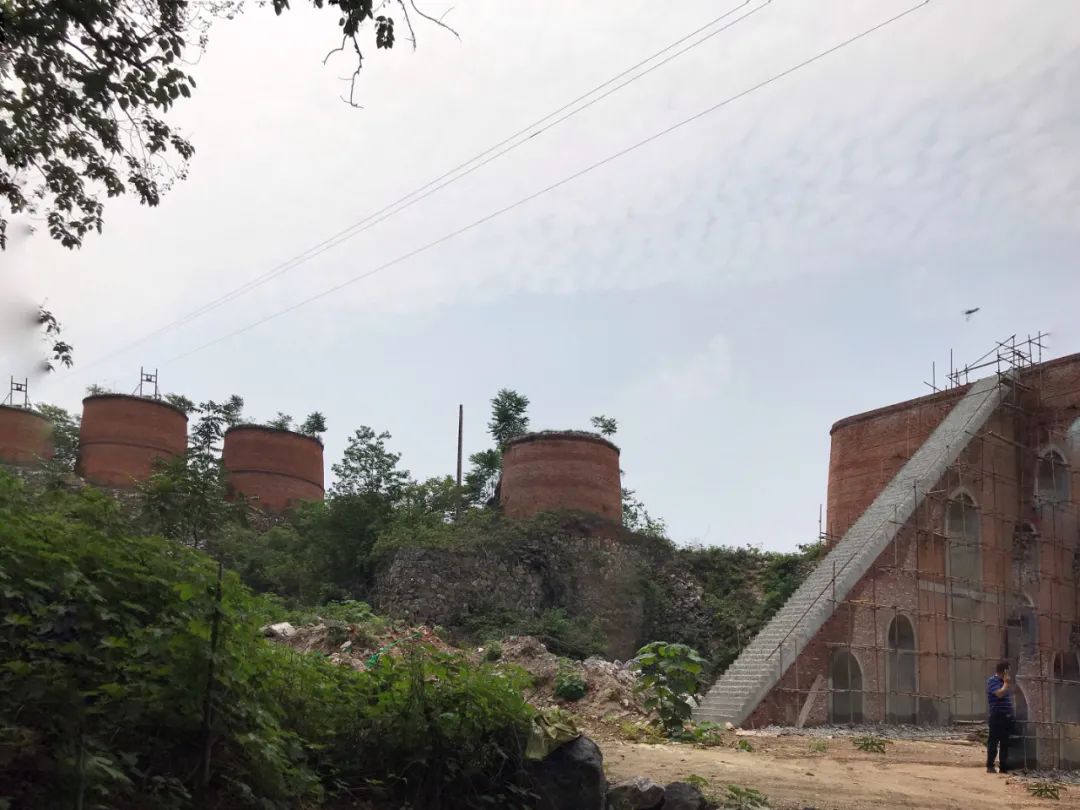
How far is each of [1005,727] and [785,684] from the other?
4.66 m

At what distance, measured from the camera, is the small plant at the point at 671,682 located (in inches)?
459

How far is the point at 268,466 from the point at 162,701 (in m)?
27.6

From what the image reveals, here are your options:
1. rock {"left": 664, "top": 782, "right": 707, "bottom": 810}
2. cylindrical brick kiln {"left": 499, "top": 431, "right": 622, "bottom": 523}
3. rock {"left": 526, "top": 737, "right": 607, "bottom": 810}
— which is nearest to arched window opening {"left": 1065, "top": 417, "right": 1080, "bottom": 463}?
cylindrical brick kiln {"left": 499, "top": 431, "right": 622, "bottom": 523}

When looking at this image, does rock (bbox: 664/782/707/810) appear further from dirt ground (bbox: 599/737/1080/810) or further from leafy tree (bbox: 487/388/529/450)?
leafy tree (bbox: 487/388/529/450)

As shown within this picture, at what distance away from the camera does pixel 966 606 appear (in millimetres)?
20156

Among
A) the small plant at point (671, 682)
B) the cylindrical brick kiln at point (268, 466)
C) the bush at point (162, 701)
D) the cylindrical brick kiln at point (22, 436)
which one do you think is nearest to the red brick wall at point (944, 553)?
the small plant at point (671, 682)

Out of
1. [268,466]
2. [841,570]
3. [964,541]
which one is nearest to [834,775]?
[841,570]

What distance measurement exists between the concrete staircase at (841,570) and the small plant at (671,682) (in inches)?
115

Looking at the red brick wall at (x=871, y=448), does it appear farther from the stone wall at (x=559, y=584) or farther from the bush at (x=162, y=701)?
the bush at (x=162, y=701)

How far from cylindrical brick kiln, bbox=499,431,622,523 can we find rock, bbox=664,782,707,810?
1777cm

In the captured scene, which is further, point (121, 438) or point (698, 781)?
point (121, 438)

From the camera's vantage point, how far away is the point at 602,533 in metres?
24.2

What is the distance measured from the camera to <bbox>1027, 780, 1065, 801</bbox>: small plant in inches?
354

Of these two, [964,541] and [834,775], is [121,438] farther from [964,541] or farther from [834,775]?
[834,775]
